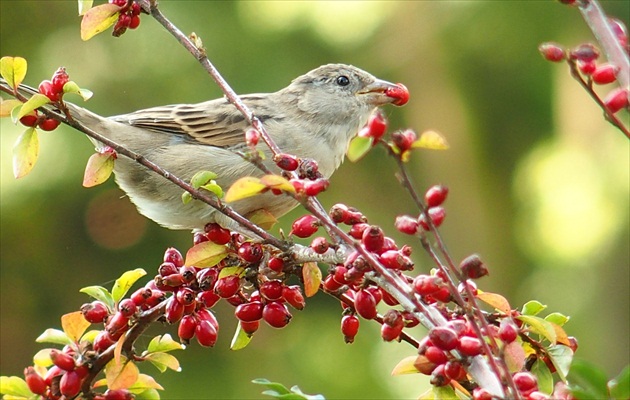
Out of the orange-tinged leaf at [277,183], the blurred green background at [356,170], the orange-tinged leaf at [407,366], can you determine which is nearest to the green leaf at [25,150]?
the orange-tinged leaf at [277,183]

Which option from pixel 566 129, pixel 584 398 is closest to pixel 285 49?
pixel 566 129

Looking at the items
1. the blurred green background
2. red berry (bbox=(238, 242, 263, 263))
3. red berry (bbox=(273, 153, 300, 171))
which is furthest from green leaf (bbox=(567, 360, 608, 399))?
the blurred green background

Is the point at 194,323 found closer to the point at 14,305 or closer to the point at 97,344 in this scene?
the point at 97,344

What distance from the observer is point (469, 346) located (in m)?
1.47

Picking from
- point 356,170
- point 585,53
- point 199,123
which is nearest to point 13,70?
point 585,53

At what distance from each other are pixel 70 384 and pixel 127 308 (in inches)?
7.6

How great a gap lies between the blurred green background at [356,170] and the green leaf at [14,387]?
3.37m

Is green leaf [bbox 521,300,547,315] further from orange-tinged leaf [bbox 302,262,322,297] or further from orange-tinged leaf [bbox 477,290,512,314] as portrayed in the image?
orange-tinged leaf [bbox 302,262,322,297]

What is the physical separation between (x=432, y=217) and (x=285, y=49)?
4.42 meters

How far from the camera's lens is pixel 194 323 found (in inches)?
83.4

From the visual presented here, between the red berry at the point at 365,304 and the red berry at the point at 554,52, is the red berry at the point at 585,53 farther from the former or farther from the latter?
the red berry at the point at 365,304

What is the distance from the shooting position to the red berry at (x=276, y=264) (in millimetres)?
2031

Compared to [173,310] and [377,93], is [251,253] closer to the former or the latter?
[173,310]

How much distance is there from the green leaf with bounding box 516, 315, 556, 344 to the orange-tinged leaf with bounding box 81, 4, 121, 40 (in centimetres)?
121
